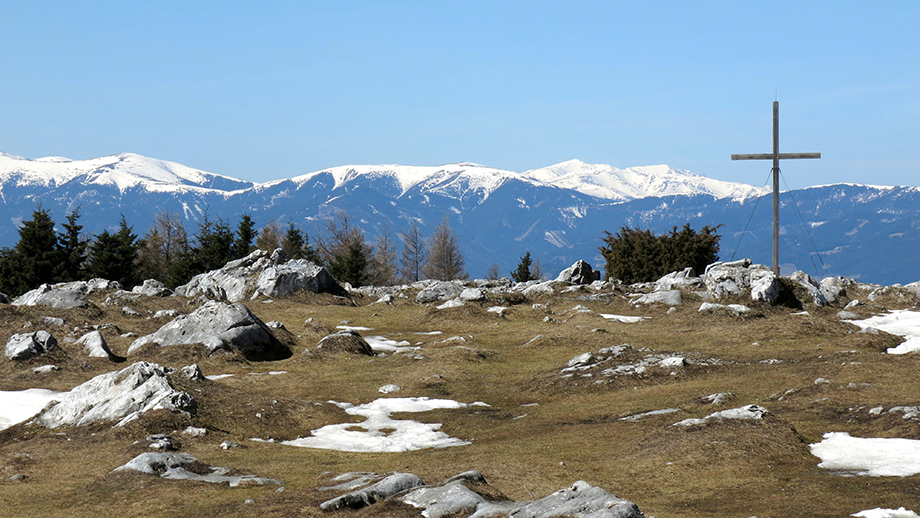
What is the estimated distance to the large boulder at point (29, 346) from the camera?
28.1 meters

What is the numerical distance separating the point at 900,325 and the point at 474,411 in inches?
944

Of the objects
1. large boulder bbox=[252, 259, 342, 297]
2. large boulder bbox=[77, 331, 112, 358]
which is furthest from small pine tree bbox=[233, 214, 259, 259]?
large boulder bbox=[77, 331, 112, 358]

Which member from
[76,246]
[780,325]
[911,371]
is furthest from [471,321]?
[76,246]

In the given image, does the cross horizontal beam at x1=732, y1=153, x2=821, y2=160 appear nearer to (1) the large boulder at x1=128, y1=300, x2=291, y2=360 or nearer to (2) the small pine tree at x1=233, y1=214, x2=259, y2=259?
(1) the large boulder at x1=128, y1=300, x2=291, y2=360

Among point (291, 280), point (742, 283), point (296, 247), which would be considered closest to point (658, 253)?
point (742, 283)

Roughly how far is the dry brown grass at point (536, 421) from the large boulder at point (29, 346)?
1.63 feet

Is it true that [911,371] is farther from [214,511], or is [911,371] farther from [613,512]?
[214,511]

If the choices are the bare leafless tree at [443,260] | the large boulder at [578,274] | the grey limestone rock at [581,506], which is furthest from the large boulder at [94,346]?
the bare leafless tree at [443,260]

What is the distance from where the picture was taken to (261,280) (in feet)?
164

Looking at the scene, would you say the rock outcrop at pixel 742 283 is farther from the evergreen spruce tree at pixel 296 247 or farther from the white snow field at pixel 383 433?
the evergreen spruce tree at pixel 296 247

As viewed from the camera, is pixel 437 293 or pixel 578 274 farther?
pixel 578 274

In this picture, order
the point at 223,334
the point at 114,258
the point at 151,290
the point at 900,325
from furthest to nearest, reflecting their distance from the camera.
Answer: the point at 114,258
the point at 151,290
the point at 900,325
the point at 223,334

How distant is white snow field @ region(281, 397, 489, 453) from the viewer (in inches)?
725

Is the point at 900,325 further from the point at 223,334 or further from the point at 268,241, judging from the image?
the point at 268,241
